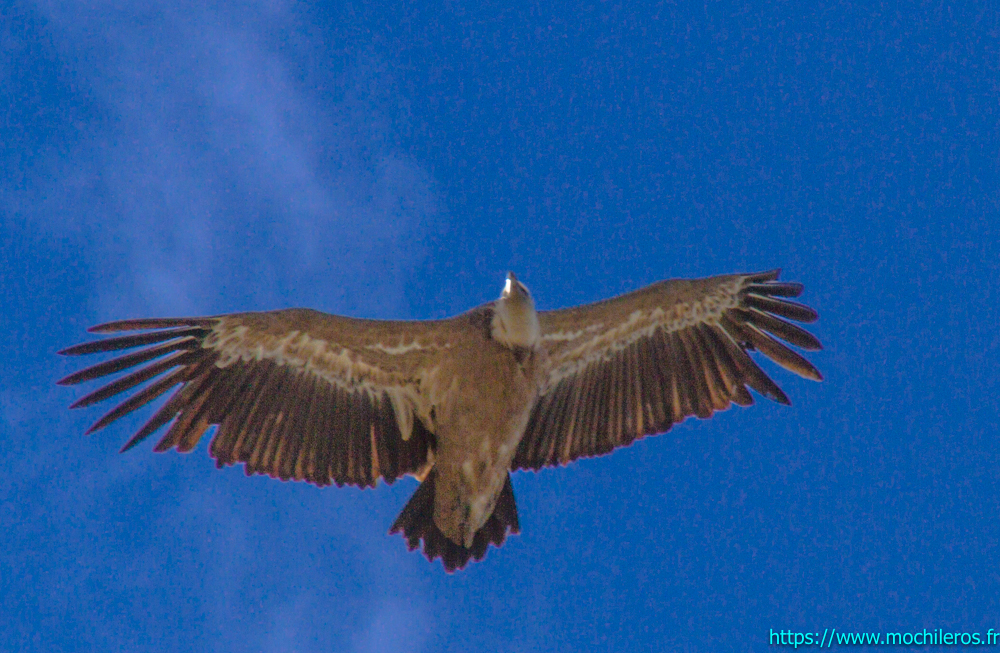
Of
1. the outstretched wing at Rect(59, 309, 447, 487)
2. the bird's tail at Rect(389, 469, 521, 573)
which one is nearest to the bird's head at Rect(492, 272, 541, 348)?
the outstretched wing at Rect(59, 309, 447, 487)

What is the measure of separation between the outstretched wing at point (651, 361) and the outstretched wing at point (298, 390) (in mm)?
1040

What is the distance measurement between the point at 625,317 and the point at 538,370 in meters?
0.90

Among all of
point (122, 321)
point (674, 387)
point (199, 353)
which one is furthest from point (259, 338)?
point (674, 387)

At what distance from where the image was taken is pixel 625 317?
29.4 ft

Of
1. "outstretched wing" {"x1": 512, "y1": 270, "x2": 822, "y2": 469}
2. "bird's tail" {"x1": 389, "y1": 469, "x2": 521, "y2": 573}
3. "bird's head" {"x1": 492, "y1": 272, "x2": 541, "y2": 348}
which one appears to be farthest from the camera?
"outstretched wing" {"x1": 512, "y1": 270, "x2": 822, "y2": 469}

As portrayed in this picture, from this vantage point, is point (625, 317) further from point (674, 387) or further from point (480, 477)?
point (480, 477)

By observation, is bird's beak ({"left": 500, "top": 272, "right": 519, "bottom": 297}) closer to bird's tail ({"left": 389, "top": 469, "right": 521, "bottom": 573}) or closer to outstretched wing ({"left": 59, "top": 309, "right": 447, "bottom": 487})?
outstretched wing ({"left": 59, "top": 309, "right": 447, "bottom": 487})

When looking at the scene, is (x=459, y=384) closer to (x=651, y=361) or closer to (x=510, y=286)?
(x=510, y=286)

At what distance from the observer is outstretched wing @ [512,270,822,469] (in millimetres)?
8859

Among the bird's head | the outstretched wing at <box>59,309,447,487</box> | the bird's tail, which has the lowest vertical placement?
the bird's tail

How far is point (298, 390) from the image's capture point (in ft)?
28.1

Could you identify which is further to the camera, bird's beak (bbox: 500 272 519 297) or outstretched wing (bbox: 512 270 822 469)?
outstretched wing (bbox: 512 270 822 469)

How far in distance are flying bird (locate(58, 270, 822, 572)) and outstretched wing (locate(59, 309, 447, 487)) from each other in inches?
0.4

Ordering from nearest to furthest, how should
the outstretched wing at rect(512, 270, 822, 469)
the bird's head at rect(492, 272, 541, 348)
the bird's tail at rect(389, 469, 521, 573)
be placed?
the bird's head at rect(492, 272, 541, 348) → the bird's tail at rect(389, 469, 521, 573) → the outstretched wing at rect(512, 270, 822, 469)
